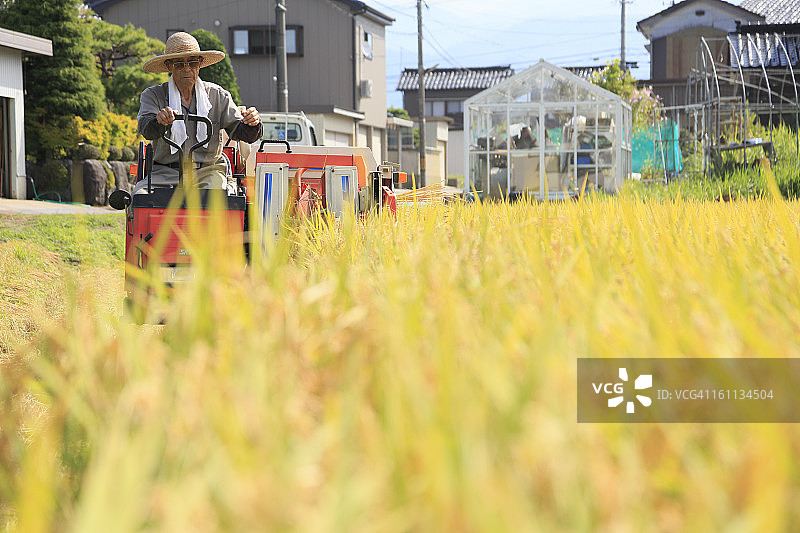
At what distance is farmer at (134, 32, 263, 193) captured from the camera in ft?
18.2

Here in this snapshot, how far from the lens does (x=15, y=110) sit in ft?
57.9

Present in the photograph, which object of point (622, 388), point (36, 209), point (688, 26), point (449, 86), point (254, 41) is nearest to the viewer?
point (622, 388)

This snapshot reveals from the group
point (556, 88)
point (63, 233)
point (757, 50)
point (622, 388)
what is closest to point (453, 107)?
point (757, 50)

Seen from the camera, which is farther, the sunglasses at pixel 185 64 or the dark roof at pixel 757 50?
the dark roof at pixel 757 50

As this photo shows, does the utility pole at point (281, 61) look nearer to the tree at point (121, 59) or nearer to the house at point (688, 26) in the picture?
the tree at point (121, 59)

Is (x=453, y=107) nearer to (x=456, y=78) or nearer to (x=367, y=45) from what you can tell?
(x=456, y=78)

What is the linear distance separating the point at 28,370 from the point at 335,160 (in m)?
4.53

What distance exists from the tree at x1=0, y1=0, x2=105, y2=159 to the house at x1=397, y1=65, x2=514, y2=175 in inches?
1615

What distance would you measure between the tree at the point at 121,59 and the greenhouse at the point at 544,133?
943cm

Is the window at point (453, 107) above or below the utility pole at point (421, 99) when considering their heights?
above

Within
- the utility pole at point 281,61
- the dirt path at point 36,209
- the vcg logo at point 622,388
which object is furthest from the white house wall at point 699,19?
the vcg logo at point 622,388

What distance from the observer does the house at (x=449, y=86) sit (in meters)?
60.4

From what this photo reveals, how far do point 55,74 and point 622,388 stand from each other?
64.1 feet

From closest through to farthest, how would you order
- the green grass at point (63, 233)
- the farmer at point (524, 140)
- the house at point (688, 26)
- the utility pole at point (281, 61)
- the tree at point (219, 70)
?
the green grass at point (63, 233)
the farmer at point (524, 140)
the utility pole at point (281, 61)
the tree at point (219, 70)
the house at point (688, 26)
